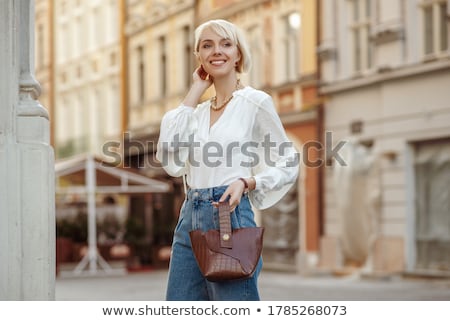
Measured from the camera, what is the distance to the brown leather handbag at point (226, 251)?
7.67 feet

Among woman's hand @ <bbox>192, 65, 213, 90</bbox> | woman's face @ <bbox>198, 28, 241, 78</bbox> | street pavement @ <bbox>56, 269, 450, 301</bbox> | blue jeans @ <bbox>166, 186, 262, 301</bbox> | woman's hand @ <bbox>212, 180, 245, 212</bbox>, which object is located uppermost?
woman's face @ <bbox>198, 28, 241, 78</bbox>

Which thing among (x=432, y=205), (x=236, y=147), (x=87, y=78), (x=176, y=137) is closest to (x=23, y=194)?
(x=176, y=137)

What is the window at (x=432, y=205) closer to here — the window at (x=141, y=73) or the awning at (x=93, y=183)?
the awning at (x=93, y=183)

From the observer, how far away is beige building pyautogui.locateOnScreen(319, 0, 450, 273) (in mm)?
10289

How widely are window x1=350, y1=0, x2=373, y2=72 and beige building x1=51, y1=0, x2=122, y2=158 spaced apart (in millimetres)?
6137

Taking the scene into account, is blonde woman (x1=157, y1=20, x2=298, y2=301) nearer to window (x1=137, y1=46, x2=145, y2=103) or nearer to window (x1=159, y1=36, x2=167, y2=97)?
window (x1=159, y1=36, x2=167, y2=97)

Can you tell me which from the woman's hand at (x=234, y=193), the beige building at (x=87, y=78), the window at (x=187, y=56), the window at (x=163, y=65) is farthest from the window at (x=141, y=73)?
the woman's hand at (x=234, y=193)

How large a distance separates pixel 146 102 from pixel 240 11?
3589 mm

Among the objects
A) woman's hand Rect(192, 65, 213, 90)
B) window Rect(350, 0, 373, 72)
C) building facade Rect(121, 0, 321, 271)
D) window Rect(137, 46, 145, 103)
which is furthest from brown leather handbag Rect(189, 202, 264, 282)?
window Rect(137, 46, 145, 103)

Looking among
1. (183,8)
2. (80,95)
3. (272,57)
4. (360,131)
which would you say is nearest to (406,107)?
(360,131)

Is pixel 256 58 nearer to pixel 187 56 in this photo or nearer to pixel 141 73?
pixel 187 56

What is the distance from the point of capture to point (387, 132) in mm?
11055

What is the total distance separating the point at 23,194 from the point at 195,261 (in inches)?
23.6

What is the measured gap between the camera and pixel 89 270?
12.6 m
